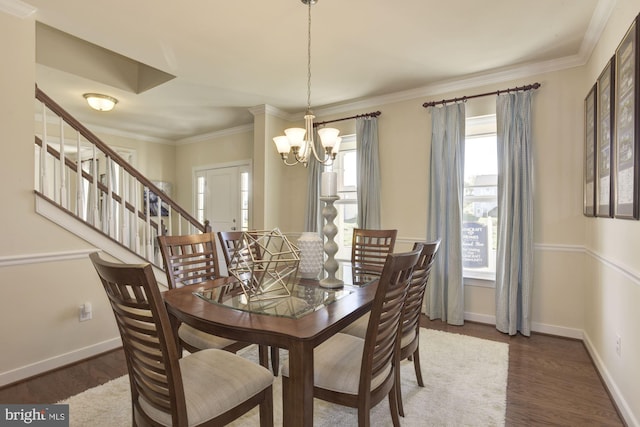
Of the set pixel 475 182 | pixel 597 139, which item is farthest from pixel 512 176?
pixel 597 139

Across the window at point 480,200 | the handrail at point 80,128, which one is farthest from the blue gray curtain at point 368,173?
the handrail at point 80,128

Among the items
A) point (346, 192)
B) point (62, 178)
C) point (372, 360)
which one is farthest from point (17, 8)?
point (346, 192)

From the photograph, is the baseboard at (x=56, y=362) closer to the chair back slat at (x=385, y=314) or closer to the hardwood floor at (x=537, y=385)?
the hardwood floor at (x=537, y=385)

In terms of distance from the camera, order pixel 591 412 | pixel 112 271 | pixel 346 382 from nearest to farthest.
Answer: pixel 112 271 → pixel 346 382 → pixel 591 412

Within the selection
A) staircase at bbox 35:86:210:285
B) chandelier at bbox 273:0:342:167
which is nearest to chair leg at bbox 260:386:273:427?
chandelier at bbox 273:0:342:167

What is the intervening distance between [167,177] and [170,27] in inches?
174

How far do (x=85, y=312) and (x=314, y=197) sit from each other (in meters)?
2.76

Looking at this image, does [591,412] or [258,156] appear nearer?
[591,412]

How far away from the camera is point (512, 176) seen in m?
3.17

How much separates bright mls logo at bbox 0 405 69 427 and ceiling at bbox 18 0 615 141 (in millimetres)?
2627

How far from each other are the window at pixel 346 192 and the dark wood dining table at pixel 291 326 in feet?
8.97

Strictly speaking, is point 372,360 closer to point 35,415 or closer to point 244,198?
point 35,415

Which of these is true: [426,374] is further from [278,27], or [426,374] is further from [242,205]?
[242,205]

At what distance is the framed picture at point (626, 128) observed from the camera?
1.71 m
